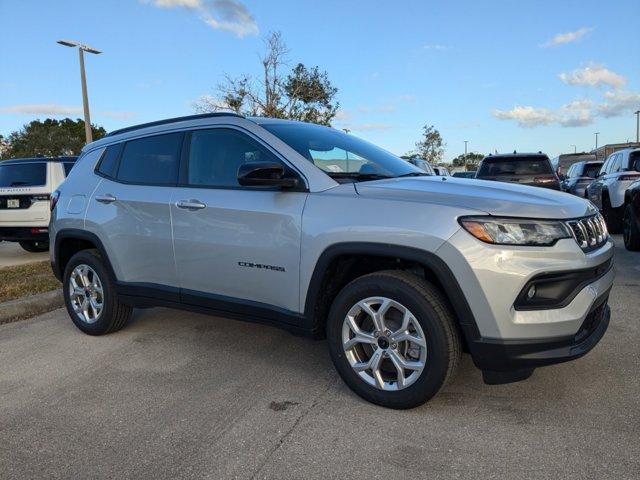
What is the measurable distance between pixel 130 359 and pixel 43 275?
151 inches

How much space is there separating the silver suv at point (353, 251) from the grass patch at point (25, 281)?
213 centimetres

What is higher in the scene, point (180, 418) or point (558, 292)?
point (558, 292)

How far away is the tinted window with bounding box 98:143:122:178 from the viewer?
4629mm

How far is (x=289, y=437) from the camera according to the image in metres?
2.85

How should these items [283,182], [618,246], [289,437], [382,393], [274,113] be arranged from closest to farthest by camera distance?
[289,437] → [382,393] → [283,182] → [618,246] → [274,113]

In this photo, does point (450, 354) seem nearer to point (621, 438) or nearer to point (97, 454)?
point (621, 438)

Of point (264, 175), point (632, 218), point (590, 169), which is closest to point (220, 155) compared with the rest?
point (264, 175)

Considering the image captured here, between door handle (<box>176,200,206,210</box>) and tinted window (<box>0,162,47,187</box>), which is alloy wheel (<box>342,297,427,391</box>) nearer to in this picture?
door handle (<box>176,200,206,210</box>)

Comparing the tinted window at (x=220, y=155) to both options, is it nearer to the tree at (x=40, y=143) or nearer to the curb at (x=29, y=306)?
the curb at (x=29, y=306)

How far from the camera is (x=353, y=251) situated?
10.1 ft

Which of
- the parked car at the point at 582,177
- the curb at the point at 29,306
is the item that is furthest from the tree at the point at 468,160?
the curb at the point at 29,306

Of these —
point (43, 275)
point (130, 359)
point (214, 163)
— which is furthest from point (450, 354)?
point (43, 275)

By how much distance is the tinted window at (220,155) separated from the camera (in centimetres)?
374

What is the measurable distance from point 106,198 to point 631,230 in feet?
24.0
